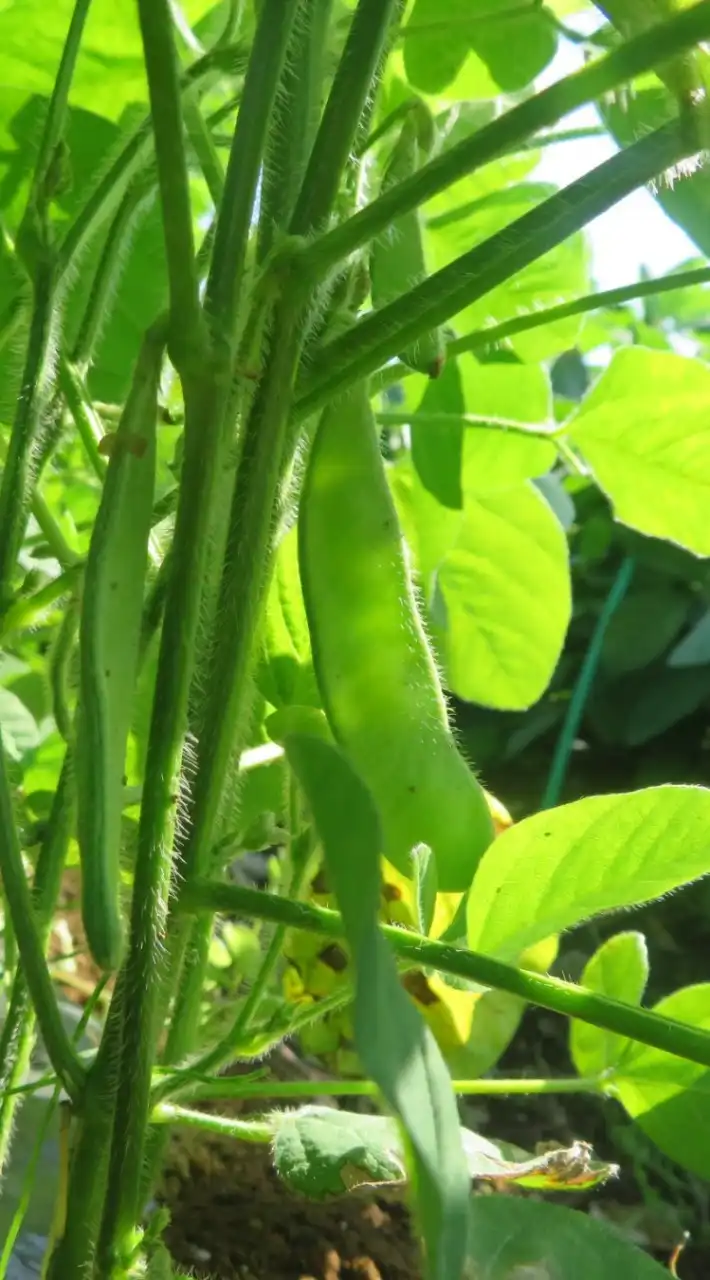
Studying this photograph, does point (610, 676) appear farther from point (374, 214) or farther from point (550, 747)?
point (374, 214)

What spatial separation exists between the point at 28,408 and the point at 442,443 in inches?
11.3

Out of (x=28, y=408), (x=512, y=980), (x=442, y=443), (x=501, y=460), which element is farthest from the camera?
(x=501, y=460)

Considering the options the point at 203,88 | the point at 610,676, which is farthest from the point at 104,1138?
the point at 610,676

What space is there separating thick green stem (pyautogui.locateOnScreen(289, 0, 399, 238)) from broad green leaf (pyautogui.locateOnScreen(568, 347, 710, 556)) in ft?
0.98

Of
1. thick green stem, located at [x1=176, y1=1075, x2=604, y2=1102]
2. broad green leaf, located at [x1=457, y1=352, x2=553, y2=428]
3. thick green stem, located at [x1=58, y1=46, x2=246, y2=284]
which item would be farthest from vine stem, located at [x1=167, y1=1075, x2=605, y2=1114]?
broad green leaf, located at [x1=457, y1=352, x2=553, y2=428]

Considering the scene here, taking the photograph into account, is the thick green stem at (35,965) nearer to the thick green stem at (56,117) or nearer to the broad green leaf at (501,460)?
the thick green stem at (56,117)

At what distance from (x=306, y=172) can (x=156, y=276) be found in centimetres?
31

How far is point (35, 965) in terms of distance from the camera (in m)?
0.37

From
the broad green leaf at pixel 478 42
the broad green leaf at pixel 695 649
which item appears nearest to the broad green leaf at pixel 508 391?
the broad green leaf at pixel 478 42

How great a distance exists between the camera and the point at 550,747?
1789 mm

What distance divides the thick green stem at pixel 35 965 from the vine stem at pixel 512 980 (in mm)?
69

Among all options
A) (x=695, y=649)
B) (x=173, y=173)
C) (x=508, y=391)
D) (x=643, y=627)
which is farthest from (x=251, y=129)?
(x=643, y=627)

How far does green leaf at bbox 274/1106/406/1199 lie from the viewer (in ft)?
1.24

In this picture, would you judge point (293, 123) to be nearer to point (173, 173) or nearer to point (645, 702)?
point (173, 173)
